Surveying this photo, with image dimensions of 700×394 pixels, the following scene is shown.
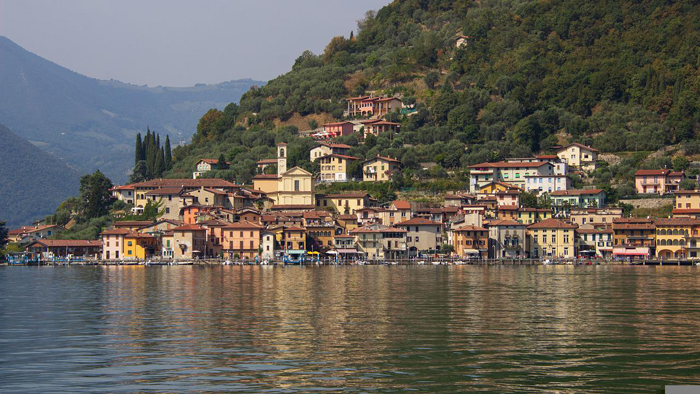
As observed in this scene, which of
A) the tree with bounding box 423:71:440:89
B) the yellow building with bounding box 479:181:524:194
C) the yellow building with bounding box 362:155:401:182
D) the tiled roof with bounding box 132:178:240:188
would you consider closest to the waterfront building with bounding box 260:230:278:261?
the tiled roof with bounding box 132:178:240:188

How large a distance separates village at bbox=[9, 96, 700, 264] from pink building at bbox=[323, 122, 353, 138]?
1587 cm

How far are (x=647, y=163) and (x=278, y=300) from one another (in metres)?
61.3

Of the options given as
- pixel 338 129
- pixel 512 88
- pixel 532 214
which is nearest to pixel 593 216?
pixel 532 214

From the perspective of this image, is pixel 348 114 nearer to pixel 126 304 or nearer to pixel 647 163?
pixel 647 163

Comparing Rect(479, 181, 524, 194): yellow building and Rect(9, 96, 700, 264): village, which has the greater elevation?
Rect(479, 181, 524, 194): yellow building

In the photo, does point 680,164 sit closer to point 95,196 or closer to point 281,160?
point 281,160

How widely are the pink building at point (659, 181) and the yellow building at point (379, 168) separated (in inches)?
1010

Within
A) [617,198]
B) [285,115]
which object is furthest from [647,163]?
[285,115]

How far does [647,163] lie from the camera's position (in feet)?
307

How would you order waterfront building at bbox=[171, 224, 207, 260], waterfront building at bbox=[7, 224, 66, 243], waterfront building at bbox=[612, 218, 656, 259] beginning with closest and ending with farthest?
waterfront building at bbox=[612, 218, 656, 259] < waterfront building at bbox=[171, 224, 207, 260] < waterfront building at bbox=[7, 224, 66, 243]

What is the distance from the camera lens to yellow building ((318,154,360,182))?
102m

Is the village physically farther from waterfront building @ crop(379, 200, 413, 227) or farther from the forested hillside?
the forested hillside

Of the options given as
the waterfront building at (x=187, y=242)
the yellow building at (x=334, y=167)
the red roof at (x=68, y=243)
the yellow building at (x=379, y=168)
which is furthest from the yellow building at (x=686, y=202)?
the red roof at (x=68, y=243)

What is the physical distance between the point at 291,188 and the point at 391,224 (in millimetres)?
13256
